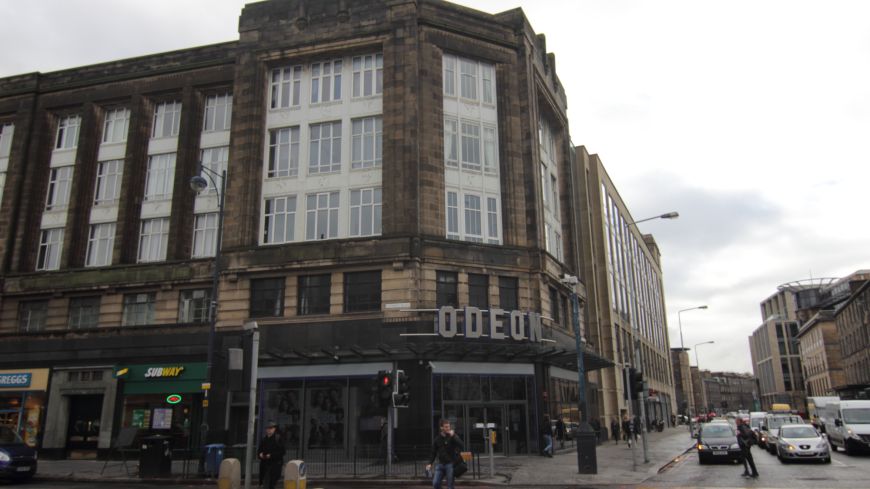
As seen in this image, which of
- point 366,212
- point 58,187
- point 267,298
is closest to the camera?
point 267,298

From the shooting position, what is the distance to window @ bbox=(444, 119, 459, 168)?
31.1 meters

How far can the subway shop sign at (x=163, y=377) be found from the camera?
3006 centimetres

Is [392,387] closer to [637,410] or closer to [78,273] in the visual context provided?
[78,273]

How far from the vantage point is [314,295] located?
29.5m

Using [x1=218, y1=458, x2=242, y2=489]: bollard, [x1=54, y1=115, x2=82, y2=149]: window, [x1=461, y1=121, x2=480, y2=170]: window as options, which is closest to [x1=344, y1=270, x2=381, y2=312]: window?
[x1=461, y1=121, x2=480, y2=170]: window

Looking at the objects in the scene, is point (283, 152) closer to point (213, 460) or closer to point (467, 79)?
point (467, 79)

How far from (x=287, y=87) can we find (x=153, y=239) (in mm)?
11490

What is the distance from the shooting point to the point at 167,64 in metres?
36.0

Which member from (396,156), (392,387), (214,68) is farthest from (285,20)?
(392,387)

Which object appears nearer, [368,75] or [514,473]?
[514,473]

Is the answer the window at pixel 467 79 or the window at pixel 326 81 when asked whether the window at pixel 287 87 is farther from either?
the window at pixel 467 79

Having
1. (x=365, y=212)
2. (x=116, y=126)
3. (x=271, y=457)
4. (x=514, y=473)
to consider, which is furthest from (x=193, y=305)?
(x=514, y=473)

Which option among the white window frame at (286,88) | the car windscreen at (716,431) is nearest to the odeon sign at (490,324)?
the car windscreen at (716,431)

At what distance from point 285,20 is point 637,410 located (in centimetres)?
4639
